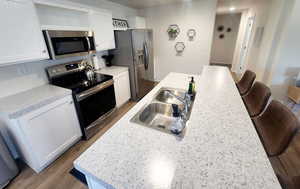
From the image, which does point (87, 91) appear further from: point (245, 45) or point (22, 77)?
point (245, 45)

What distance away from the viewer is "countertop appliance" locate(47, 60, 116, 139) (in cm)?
196

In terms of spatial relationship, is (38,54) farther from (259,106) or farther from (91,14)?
(259,106)

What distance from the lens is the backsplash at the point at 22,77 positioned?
1664 millimetres

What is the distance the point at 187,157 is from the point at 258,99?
4.55 feet

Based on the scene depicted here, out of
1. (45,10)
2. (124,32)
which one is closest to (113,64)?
(124,32)

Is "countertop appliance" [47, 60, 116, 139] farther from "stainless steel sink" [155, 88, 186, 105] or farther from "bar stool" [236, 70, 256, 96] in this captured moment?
"bar stool" [236, 70, 256, 96]

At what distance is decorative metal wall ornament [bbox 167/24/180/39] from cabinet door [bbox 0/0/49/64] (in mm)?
3258

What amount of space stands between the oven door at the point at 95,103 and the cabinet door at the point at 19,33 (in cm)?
74

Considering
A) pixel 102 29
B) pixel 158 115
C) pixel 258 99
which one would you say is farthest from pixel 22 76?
pixel 258 99

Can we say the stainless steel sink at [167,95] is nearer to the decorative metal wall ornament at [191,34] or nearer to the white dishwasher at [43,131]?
the white dishwasher at [43,131]

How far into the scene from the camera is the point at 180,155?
2.47 ft

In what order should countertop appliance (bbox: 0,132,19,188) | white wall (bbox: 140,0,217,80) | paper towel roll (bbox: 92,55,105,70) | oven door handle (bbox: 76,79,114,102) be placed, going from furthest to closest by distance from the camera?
white wall (bbox: 140,0,217,80) < paper towel roll (bbox: 92,55,105,70) < oven door handle (bbox: 76,79,114,102) < countertop appliance (bbox: 0,132,19,188)

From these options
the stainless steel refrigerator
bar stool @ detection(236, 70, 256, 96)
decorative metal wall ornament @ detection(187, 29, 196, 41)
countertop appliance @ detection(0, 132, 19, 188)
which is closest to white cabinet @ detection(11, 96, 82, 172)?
countertop appliance @ detection(0, 132, 19, 188)

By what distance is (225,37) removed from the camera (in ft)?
23.2
